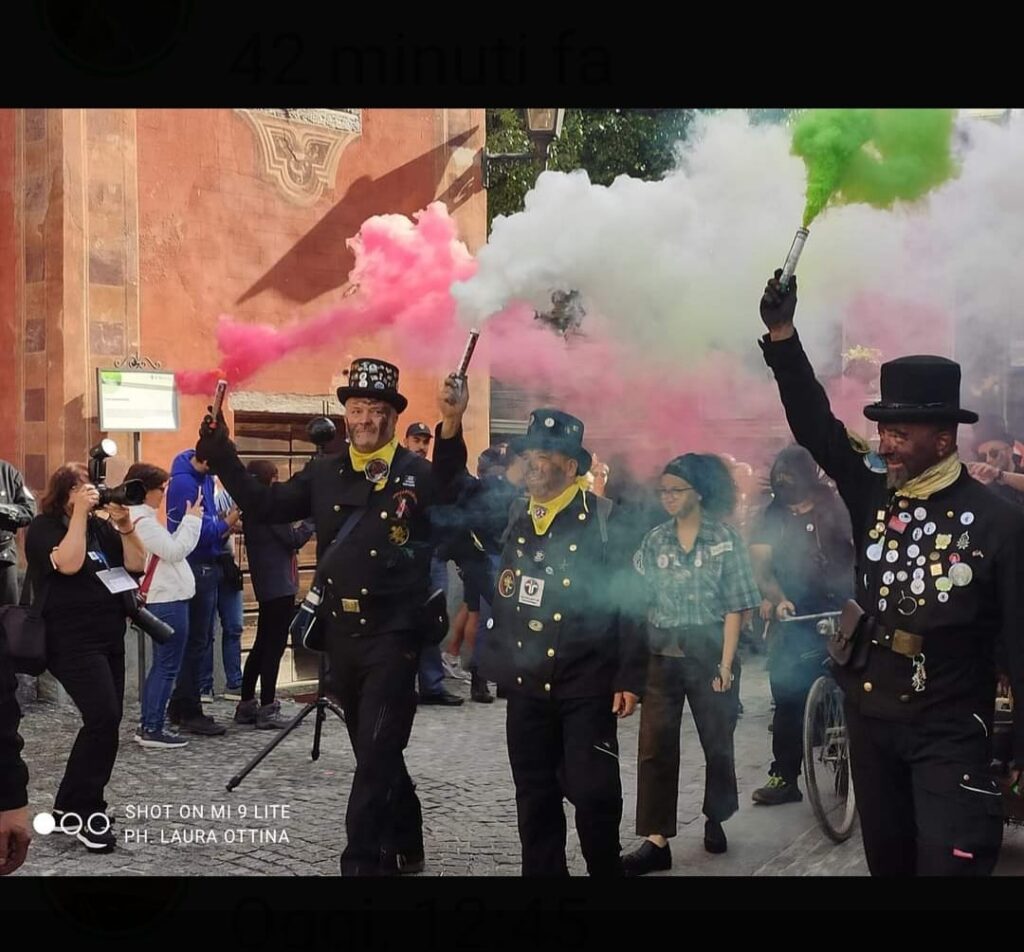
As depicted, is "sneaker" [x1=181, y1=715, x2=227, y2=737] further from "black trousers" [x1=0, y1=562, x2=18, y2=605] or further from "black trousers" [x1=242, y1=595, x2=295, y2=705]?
"black trousers" [x1=0, y1=562, x2=18, y2=605]

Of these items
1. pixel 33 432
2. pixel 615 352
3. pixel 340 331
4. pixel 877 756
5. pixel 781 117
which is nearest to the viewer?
pixel 877 756

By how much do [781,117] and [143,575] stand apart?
3112 millimetres

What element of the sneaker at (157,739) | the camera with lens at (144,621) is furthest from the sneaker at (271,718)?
the camera with lens at (144,621)

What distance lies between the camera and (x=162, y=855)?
180 inches

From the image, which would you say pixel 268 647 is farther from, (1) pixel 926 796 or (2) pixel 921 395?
(2) pixel 921 395

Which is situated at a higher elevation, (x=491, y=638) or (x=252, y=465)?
(x=252, y=465)

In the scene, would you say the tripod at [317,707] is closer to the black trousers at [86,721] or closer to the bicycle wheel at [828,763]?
the black trousers at [86,721]

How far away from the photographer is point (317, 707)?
16.6ft

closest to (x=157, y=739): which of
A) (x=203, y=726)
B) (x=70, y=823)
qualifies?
→ (x=203, y=726)

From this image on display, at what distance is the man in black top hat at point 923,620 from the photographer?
3.60 metres

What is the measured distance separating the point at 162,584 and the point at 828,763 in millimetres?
2859

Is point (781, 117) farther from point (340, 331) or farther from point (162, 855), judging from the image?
point (162, 855)
